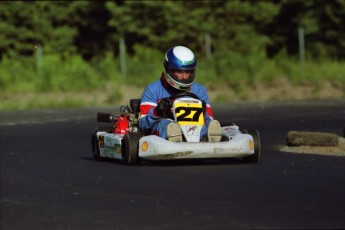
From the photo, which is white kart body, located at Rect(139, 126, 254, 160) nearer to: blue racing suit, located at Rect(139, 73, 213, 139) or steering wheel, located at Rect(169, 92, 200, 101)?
blue racing suit, located at Rect(139, 73, 213, 139)

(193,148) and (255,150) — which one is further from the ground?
(193,148)

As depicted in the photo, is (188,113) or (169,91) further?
(169,91)

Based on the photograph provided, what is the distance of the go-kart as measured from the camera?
12.6 metres

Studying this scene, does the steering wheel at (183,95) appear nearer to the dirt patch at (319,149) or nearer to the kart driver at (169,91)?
the kart driver at (169,91)

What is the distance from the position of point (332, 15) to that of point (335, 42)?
3.26ft

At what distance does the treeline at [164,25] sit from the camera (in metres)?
36.2

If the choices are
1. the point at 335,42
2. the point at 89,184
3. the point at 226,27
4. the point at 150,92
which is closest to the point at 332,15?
the point at 335,42

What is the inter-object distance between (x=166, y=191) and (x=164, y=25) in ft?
87.9

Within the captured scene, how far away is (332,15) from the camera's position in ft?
121

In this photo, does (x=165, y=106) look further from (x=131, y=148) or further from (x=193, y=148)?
(x=193, y=148)

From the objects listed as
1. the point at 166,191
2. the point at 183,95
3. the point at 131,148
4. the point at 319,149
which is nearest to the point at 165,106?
the point at 183,95

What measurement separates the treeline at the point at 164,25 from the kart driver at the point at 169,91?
70.7 feet

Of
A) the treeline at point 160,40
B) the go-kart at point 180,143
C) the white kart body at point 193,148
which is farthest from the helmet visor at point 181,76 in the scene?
the treeline at point 160,40

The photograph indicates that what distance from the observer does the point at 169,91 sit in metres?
14.0
